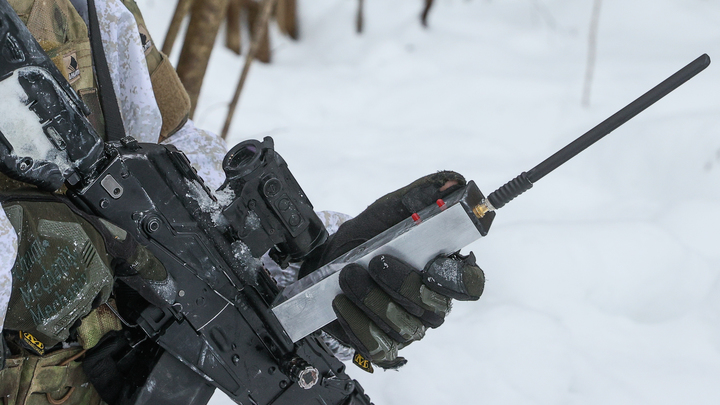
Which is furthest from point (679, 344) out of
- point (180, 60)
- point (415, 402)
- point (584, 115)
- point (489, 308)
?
point (180, 60)

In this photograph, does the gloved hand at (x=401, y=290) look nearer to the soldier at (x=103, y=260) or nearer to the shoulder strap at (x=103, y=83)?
the soldier at (x=103, y=260)

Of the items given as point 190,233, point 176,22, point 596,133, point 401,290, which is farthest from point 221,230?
point 176,22

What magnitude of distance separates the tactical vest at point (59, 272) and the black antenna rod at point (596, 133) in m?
0.69

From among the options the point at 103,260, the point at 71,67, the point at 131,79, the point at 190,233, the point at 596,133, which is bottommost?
the point at 596,133

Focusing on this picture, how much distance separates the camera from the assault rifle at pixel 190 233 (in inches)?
40.5

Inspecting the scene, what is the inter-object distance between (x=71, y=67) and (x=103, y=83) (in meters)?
0.08

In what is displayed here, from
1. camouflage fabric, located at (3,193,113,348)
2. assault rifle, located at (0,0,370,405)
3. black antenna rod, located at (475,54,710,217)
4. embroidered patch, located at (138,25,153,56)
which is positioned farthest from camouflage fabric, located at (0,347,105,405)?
black antenna rod, located at (475,54,710,217)

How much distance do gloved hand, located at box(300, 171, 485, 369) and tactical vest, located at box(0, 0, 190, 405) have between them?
0.46 m

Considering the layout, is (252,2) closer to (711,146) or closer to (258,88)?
(258,88)

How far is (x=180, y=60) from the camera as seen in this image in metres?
2.53

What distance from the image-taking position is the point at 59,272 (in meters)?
1.00

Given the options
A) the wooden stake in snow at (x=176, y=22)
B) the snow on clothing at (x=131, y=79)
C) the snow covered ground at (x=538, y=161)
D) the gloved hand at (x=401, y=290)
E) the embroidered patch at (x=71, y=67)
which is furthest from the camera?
the wooden stake in snow at (x=176, y=22)

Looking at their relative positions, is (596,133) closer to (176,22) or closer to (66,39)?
(66,39)

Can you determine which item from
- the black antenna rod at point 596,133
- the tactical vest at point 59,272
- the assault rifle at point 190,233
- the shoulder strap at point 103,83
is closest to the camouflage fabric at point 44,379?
the tactical vest at point 59,272
